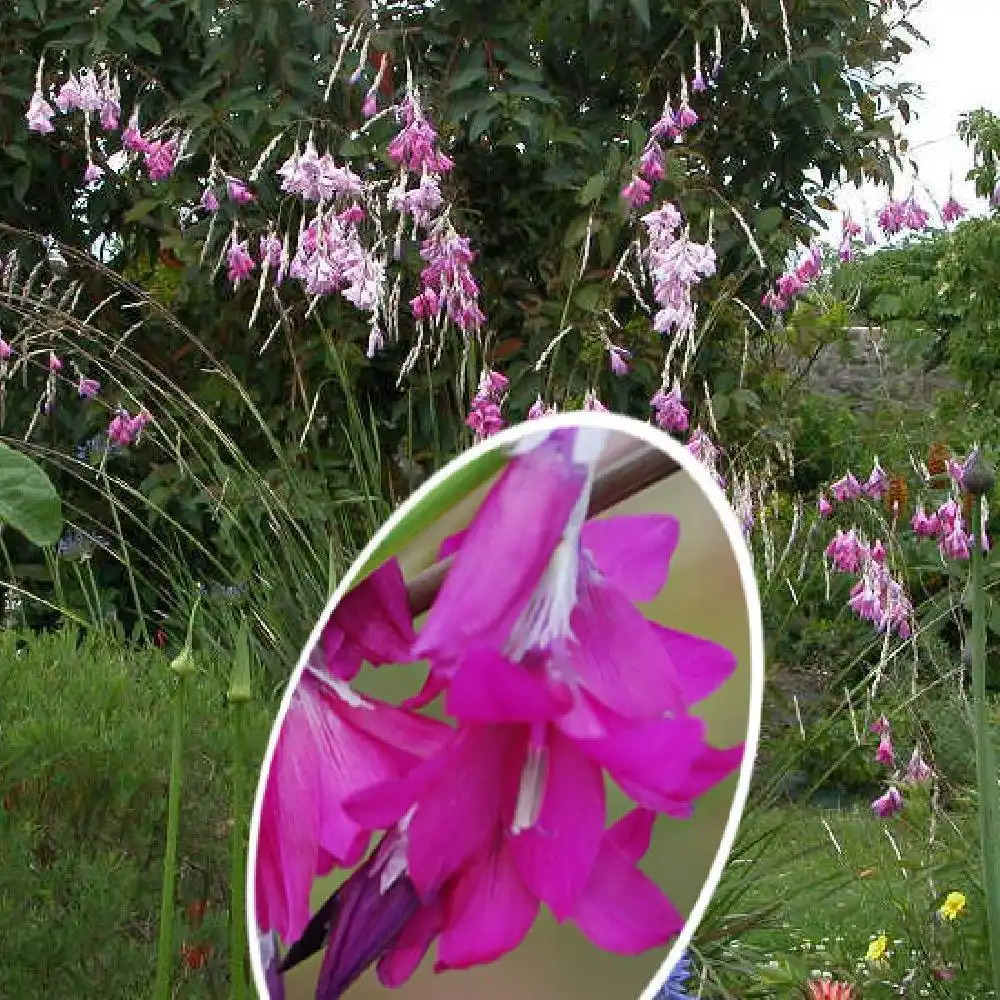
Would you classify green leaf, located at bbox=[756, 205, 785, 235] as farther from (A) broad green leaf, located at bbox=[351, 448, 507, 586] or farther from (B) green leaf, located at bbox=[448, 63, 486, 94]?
(A) broad green leaf, located at bbox=[351, 448, 507, 586]

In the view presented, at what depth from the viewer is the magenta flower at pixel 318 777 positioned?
2.67 ft

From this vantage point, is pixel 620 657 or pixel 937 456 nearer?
pixel 620 657

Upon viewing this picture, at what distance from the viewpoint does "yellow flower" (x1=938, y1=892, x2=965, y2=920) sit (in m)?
1.68

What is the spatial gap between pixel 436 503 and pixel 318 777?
17cm

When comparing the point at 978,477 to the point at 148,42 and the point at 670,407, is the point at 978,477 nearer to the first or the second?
the point at 670,407

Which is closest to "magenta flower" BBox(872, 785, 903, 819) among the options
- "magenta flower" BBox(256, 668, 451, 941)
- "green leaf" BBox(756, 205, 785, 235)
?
"green leaf" BBox(756, 205, 785, 235)

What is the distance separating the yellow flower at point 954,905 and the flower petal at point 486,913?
105cm

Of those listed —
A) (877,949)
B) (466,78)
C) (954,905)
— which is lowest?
(877,949)

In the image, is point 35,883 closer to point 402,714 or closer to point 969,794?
point 402,714

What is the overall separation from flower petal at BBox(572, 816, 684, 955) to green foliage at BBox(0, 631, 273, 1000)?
72cm

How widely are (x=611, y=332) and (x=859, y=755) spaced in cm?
188

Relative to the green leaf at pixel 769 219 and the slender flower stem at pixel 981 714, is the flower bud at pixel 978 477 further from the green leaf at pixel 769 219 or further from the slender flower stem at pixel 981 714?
the green leaf at pixel 769 219

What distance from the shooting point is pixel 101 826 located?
160 cm

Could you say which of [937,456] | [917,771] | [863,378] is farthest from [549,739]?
[863,378]
